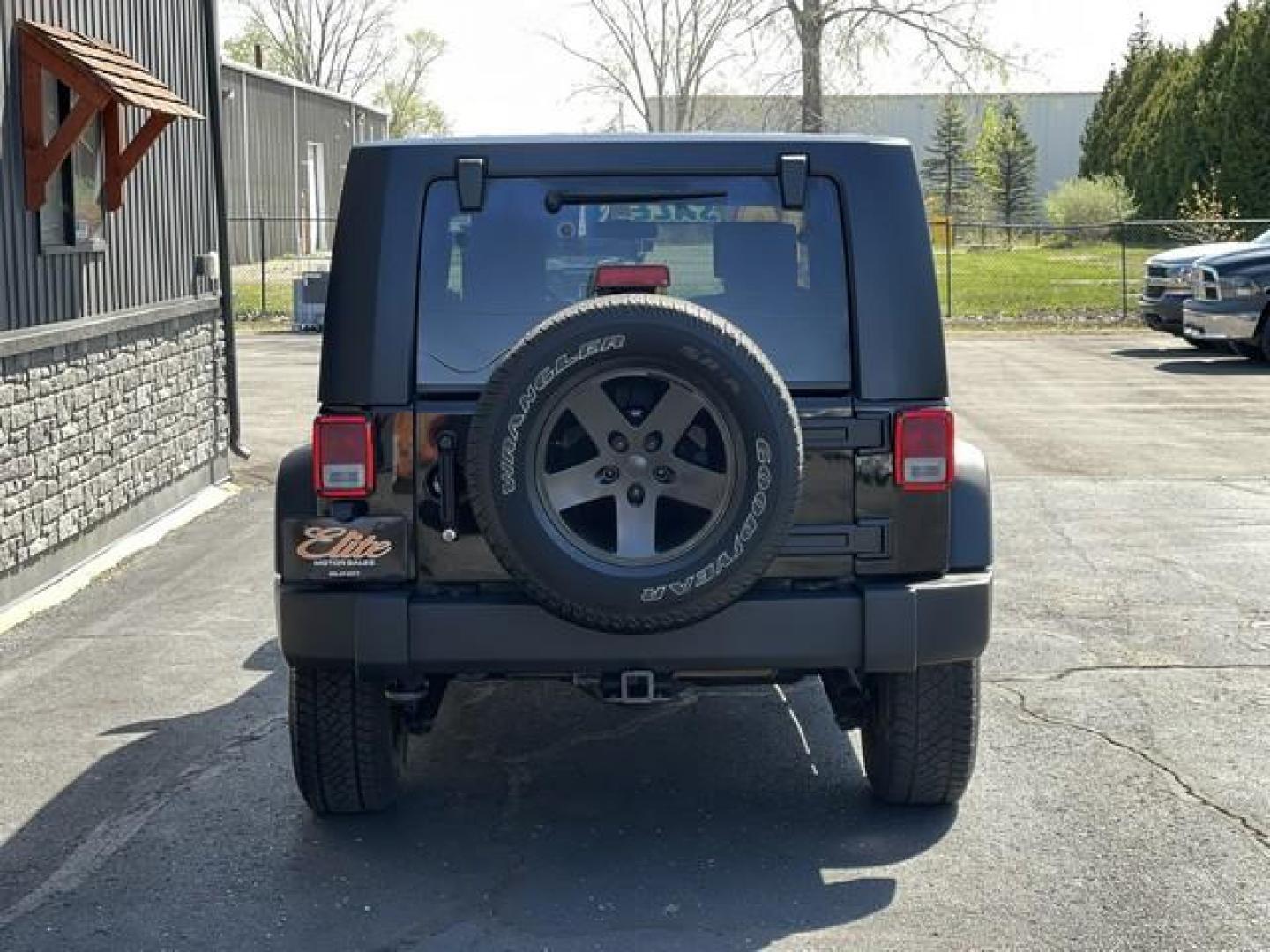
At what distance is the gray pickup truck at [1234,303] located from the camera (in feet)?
74.8

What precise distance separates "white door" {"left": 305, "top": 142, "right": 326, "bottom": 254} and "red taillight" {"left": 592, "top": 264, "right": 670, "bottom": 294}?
45007 millimetres

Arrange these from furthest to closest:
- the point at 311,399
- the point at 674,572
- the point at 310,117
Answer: the point at 310,117
the point at 311,399
the point at 674,572

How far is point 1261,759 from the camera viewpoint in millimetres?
6781

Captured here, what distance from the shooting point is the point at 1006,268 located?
4469cm

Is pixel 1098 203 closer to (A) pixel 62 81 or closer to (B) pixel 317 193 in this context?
(B) pixel 317 193

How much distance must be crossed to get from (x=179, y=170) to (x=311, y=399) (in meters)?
6.48

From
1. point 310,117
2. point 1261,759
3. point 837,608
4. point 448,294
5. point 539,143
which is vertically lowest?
point 1261,759

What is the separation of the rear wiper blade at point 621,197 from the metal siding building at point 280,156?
32.7 meters

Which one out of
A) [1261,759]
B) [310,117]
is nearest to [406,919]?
[1261,759]

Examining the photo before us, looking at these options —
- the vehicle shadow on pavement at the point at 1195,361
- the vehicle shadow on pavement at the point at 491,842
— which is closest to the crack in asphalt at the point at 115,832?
the vehicle shadow on pavement at the point at 491,842

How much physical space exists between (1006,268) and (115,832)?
40.2 m

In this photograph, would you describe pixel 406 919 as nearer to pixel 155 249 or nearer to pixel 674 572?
pixel 674 572

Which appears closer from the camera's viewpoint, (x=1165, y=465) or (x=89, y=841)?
(x=89, y=841)

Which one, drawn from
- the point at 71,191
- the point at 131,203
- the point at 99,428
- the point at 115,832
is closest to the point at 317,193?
the point at 131,203
